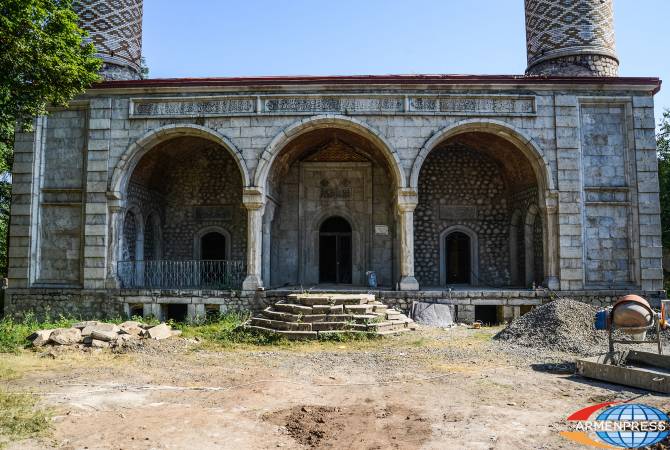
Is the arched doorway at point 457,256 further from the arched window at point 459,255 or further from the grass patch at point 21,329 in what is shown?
the grass patch at point 21,329

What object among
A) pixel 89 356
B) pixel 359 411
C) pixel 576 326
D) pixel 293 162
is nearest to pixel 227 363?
pixel 89 356

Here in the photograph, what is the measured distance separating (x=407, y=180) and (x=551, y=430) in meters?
8.45

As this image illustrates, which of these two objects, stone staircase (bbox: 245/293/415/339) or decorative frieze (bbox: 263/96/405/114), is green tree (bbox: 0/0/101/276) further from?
stone staircase (bbox: 245/293/415/339)

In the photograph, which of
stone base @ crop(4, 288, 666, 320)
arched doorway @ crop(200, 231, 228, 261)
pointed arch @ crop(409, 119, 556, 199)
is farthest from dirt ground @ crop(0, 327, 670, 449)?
arched doorway @ crop(200, 231, 228, 261)

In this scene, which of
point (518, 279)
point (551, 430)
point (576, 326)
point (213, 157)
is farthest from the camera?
point (213, 157)

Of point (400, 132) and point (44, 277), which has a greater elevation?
point (400, 132)

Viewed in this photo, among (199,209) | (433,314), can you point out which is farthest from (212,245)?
(433,314)

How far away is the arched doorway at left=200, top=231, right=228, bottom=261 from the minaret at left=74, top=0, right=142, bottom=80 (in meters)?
6.09

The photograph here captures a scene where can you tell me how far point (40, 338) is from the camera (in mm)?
9125

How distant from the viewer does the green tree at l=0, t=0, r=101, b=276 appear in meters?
8.95

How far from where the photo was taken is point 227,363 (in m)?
8.02

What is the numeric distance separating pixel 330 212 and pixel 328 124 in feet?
12.1

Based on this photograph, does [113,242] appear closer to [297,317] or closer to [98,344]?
[98,344]

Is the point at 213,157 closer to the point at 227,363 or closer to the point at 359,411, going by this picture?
the point at 227,363
